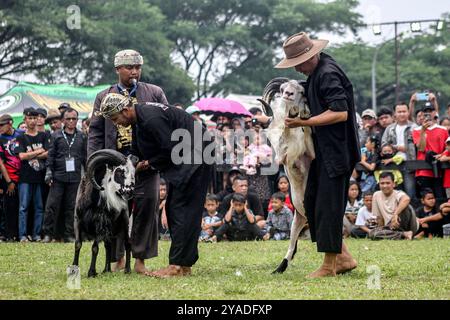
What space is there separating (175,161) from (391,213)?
708cm

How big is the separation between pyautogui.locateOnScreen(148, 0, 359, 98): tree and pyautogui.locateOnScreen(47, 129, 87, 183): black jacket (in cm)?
3457

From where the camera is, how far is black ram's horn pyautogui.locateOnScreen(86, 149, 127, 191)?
29.8 feet

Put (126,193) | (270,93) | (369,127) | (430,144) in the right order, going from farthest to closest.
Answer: (369,127) → (430,144) → (270,93) → (126,193)

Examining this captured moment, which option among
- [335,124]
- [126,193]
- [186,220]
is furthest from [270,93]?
[126,193]

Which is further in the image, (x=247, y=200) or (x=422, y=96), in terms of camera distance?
(x=422, y=96)

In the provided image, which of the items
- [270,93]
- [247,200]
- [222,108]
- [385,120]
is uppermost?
[222,108]

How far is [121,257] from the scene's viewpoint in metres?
9.99

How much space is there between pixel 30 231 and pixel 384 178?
6223 millimetres

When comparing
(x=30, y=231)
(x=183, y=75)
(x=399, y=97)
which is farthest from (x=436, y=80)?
(x=30, y=231)

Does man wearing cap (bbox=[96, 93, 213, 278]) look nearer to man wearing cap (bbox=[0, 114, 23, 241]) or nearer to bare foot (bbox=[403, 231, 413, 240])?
bare foot (bbox=[403, 231, 413, 240])

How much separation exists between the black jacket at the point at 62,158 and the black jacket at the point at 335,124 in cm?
741

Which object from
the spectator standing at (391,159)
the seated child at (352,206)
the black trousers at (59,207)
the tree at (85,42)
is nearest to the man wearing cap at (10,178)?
the black trousers at (59,207)

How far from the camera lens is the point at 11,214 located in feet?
52.4

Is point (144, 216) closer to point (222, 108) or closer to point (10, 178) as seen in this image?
point (10, 178)
